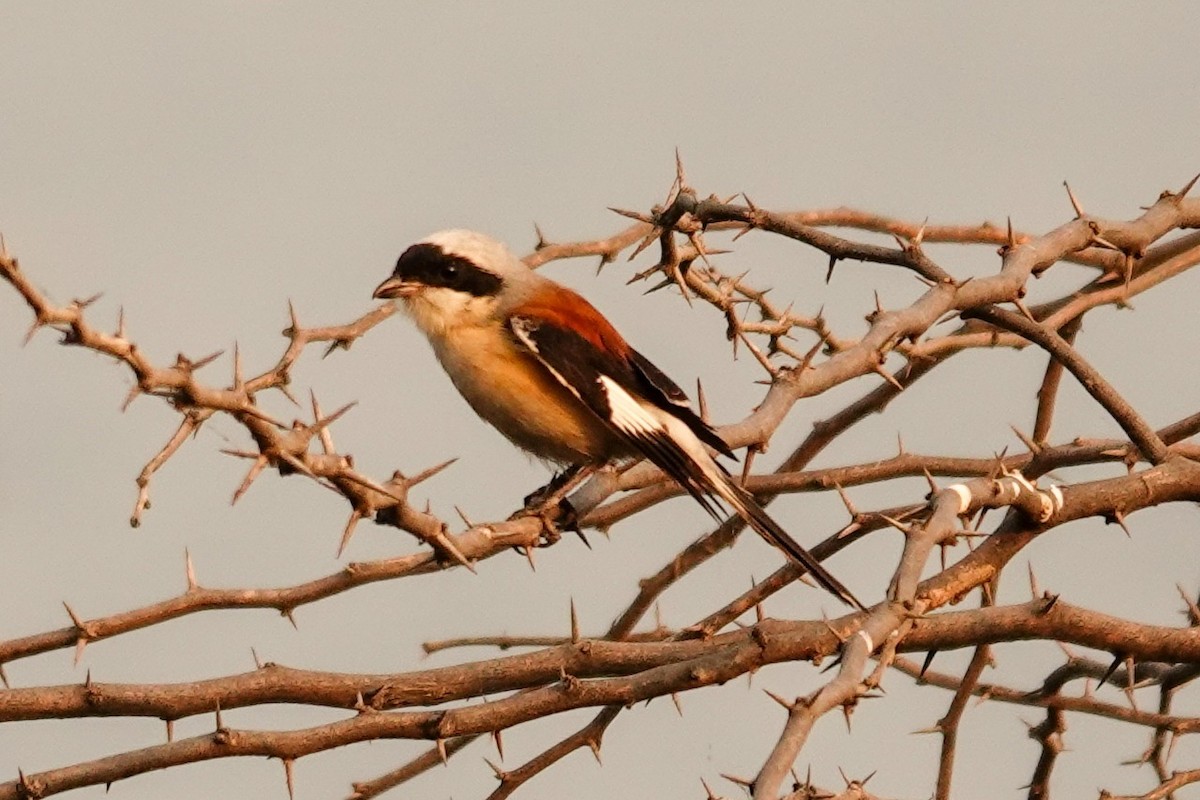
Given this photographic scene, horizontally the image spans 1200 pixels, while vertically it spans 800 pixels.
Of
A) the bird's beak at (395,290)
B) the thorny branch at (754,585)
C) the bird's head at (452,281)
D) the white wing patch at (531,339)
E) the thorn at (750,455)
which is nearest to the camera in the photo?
the thorny branch at (754,585)

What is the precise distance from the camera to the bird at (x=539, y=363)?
5438 mm

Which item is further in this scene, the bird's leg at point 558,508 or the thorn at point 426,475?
the bird's leg at point 558,508

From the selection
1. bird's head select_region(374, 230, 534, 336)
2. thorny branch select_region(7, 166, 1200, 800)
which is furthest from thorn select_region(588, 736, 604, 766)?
bird's head select_region(374, 230, 534, 336)

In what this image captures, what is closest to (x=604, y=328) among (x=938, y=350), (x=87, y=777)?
(x=938, y=350)

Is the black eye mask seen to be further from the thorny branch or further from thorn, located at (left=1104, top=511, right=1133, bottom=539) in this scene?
thorn, located at (left=1104, top=511, right=1133, bottom=539)

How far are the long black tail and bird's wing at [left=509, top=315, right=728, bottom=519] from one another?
4.3 inches

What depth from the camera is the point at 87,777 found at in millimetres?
3814

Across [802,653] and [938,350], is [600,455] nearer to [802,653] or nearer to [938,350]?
[938,350]

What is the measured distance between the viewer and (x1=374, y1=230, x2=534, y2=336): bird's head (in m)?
5.92

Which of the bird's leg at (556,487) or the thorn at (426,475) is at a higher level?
the bird's leg at (556,487)

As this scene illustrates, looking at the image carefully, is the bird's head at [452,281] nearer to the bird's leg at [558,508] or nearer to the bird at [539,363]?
the bird at [539,363]

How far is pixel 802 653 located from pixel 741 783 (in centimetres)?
120

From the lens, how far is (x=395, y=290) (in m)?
6.04

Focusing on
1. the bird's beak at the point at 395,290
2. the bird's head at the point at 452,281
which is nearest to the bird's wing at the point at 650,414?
the bird's head at the point at 452,281
